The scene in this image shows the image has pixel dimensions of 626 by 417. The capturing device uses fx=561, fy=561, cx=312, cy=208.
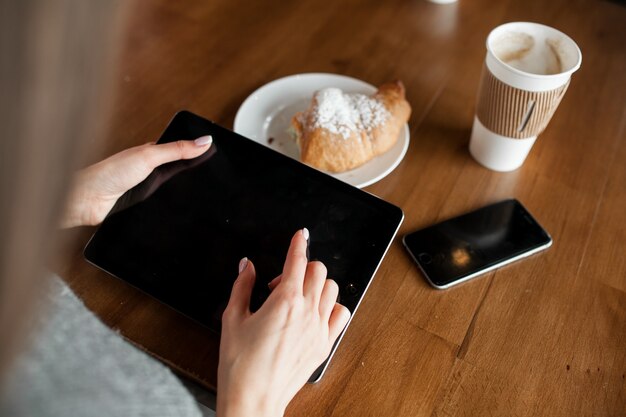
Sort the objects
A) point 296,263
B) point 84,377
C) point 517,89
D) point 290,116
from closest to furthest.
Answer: point 84,377 → point 296,263 → point 517,89 → point 290,116

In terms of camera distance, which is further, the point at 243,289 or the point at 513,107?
the point at 513,107

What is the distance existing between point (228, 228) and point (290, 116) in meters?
0.27

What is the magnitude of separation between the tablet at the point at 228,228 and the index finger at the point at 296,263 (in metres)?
0.04

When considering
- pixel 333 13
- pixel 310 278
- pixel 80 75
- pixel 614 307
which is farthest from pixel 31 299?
pixel 333 13

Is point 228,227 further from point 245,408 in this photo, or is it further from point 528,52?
point 528,52

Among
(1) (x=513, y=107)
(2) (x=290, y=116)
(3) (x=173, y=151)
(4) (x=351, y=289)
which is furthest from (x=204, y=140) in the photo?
(1) (x=513, y=107)

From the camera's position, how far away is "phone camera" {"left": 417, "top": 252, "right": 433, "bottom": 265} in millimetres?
712

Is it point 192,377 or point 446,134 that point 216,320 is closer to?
point 192,377

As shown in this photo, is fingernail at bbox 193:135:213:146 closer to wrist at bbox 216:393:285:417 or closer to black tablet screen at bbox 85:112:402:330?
black tablet screen at bbox 85:112:402:330

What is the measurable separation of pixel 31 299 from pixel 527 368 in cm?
55

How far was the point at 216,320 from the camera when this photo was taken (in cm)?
63

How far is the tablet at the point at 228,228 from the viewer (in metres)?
0.65

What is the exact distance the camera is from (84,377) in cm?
49

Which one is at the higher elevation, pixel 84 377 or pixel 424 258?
pixel 84 377
